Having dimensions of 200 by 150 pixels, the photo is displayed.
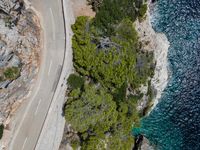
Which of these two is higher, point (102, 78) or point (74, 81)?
point (102, 78)

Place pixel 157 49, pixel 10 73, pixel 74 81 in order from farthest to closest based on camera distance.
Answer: pixel 157 49 < pixel 74 81 < pixel 10 73

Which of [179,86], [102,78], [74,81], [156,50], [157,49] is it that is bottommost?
[74,81]

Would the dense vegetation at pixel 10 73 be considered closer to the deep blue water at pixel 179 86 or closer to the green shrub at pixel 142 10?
the green shrub at pixel 142 10

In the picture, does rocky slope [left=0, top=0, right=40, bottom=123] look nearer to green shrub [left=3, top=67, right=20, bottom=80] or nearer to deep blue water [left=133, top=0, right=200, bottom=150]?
green shrub [left=3, top=67, right=20, bottom=80]

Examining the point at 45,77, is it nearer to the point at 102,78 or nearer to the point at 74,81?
the point at 74,81

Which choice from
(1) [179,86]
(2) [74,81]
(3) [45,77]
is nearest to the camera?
(3) [45,77]


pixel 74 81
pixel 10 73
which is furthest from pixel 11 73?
pixel 74 81

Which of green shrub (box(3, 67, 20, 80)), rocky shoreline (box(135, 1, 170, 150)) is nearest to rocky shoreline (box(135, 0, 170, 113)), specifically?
rocky shoreline (box(135, 1, 170, 150))

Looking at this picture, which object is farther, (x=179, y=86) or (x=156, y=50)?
(x=179, y=86)
